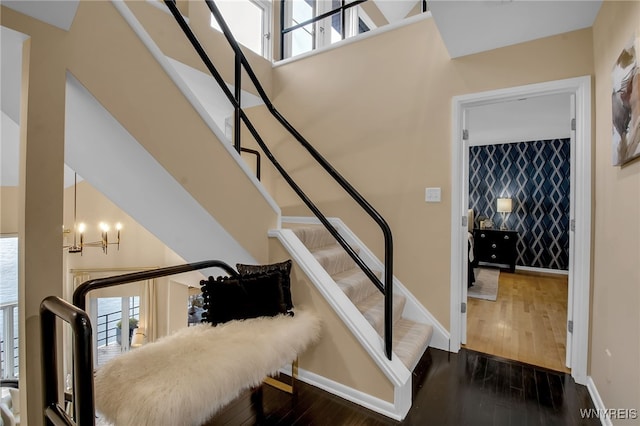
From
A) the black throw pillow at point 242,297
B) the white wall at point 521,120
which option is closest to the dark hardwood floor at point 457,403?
the black throw pillow at point 242,297

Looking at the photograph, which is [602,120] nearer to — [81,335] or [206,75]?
[81,335]

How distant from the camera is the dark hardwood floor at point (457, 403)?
179 cm

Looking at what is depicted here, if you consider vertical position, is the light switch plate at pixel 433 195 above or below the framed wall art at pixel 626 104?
below

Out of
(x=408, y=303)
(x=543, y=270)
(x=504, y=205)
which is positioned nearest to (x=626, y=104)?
(x=408, y=303)

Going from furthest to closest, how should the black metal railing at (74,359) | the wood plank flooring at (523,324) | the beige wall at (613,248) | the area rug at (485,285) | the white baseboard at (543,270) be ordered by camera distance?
the white baseboard at (543,270), the area rug at (485,285), the wood plank flooring at (523,324), the beige wall at (613,248), the black metal railing at (74,359)

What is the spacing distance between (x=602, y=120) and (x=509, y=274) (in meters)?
4.26

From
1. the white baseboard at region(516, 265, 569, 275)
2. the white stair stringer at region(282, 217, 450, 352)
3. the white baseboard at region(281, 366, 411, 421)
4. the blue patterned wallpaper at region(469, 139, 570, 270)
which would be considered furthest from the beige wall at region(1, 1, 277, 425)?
the white baseboard at region(516, 265, 569, 275)

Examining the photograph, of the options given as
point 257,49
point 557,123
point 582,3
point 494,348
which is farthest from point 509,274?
point 257,49

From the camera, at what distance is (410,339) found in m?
2.42

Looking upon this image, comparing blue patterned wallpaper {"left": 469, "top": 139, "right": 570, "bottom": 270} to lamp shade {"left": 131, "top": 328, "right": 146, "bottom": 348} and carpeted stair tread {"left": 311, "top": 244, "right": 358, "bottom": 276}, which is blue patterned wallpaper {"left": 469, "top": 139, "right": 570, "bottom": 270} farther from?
lamp shade {"left": 131, "top": 328, "right": 146, "bottom": 348}

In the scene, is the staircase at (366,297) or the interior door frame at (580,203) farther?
the staircase at (366,297)

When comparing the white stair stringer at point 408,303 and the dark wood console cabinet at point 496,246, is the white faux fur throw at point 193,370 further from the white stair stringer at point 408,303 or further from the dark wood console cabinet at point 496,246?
the dark wood console cabinet at point 496,246

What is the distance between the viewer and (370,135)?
10.0ft

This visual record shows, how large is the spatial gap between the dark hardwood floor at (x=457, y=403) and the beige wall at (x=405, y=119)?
1.97ft
